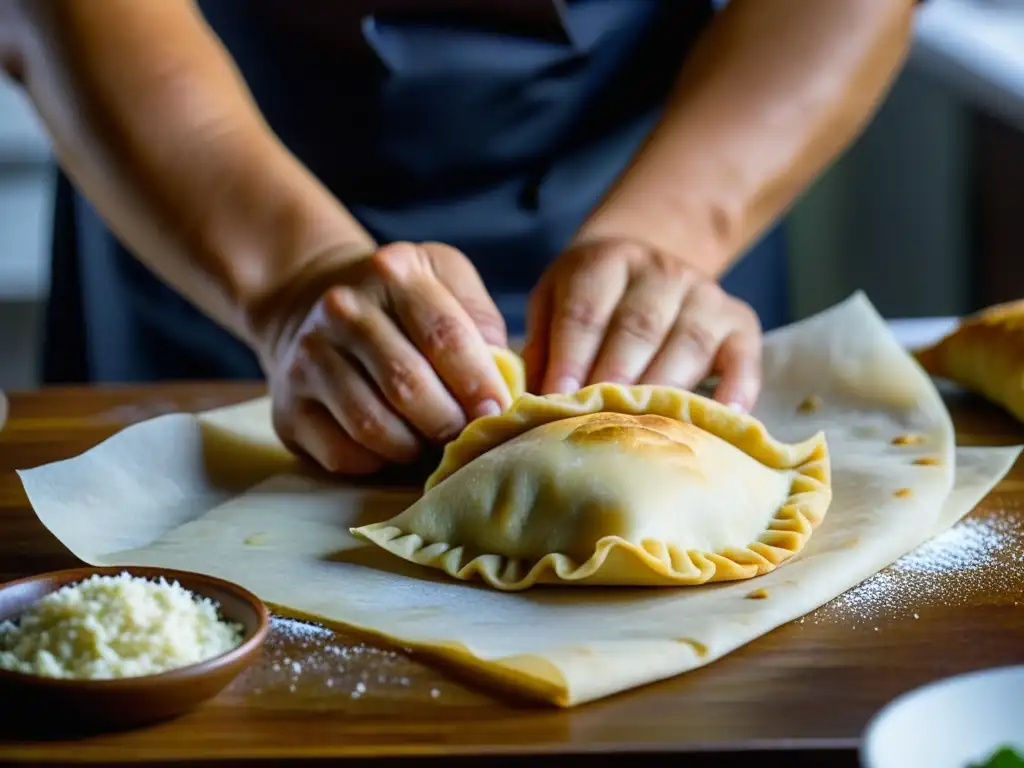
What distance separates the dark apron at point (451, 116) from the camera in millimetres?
2127

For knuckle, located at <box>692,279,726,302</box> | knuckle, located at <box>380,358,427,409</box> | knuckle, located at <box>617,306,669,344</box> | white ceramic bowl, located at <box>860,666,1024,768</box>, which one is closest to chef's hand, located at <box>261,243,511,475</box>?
knuckle, located at <box>380,358,427,409</box>

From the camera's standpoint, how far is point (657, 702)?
3.11 ft

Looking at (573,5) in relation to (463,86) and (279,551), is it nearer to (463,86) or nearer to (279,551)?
(463,86)

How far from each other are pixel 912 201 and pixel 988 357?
2.43 m

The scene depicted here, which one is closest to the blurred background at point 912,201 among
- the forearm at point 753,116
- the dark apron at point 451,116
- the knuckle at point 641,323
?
the forearm at point 753,116

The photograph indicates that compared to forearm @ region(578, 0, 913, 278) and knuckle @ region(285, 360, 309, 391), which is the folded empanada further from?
forearm @ region(578, 0, 913, 278)

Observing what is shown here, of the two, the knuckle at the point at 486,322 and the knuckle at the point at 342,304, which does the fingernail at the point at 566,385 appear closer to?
the knuckle at the point at 486,322

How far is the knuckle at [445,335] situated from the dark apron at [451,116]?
73 cm

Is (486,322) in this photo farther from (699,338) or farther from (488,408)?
(699,338)

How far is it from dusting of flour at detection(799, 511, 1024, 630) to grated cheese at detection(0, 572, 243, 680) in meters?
0.51

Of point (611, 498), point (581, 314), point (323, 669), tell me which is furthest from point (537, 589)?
point (581, 314)

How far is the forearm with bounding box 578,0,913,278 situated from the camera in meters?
1.91

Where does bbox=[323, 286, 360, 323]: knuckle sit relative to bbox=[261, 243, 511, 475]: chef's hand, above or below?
above

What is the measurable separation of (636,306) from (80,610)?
834mm
